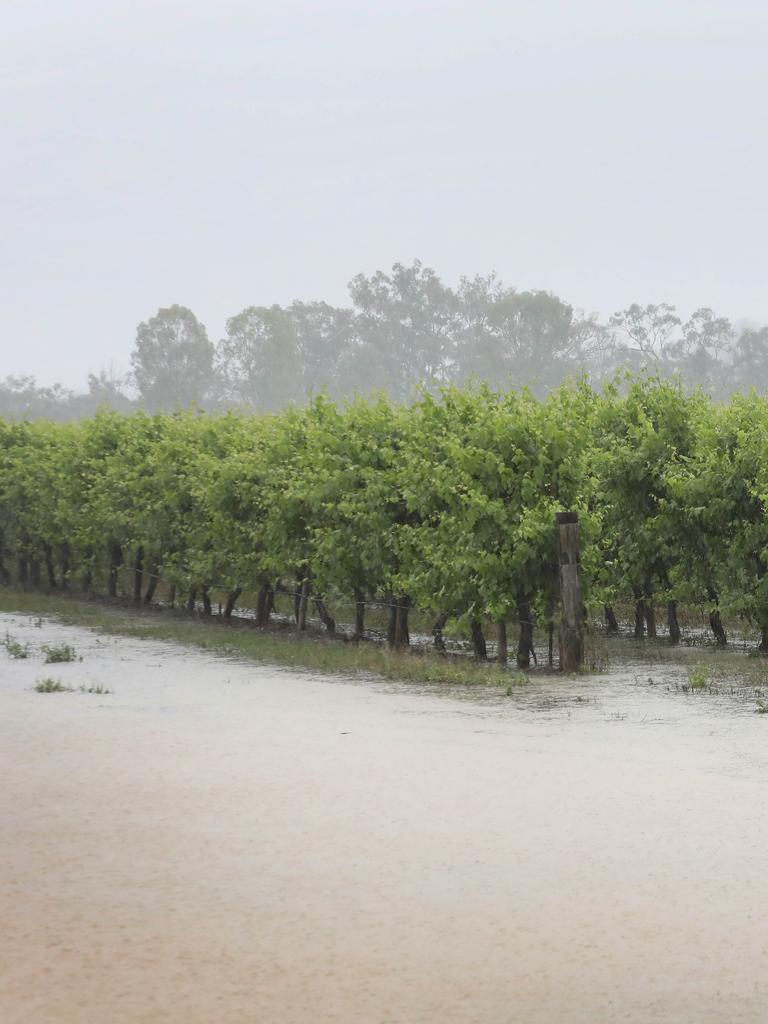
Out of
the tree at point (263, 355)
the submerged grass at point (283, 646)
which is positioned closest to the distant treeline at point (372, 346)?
the tree at point (263, 355)

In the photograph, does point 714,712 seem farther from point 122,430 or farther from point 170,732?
point 122,430

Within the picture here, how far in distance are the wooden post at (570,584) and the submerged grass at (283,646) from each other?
739mm

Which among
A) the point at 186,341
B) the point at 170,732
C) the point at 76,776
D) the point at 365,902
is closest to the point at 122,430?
the point at 170,732

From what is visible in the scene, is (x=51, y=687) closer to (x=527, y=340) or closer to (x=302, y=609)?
(x=302, y=609)

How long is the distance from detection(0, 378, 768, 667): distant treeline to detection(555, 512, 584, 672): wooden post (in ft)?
1.08

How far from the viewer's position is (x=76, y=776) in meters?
9.88

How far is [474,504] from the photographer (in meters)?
16.7

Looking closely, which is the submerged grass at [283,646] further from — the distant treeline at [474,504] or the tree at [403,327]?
the tree at [403,327]

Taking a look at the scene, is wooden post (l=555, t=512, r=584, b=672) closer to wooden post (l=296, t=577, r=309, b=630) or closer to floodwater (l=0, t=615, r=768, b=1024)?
floodwater (l=0, t=615, r=768, b=1024)

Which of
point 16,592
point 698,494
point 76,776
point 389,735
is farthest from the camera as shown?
point 16,592

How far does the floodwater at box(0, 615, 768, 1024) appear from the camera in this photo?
5.59 m

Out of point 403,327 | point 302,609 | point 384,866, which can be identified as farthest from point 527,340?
point 384,866

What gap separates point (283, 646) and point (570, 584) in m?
4.99

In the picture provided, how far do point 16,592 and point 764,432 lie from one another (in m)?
19.8
